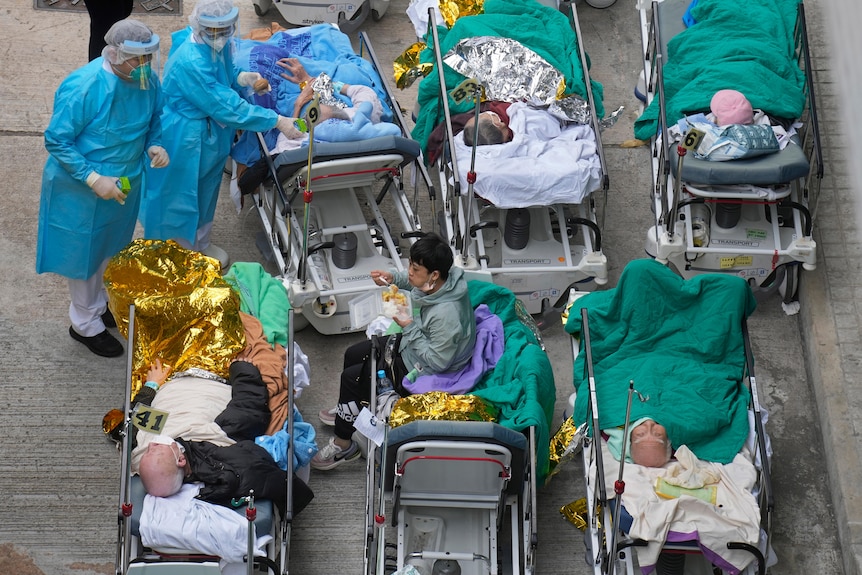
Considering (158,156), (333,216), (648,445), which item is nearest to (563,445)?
(648,445)

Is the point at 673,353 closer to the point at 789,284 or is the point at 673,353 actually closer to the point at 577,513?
the point at 577,513

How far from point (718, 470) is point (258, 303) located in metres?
2.55

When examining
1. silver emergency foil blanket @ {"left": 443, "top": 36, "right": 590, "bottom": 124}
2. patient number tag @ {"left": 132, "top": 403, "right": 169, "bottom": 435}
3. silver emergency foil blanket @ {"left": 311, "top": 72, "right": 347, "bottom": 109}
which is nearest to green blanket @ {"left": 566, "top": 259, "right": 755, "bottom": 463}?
silver emergency foil blanket @ {"left": 443, "top": 36, "right": 590, "bottom": 124}

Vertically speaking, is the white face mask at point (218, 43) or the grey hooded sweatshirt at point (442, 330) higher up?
the white face mask at point (218, 43)

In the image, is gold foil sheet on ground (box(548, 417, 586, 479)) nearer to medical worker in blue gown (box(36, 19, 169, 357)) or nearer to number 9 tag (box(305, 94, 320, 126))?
number 9 tag (box(305, 94, 320, 126))

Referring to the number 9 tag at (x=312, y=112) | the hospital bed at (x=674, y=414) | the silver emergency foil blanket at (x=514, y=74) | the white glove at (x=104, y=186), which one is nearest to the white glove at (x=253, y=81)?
the number 9 tag at (x=312, y=112)

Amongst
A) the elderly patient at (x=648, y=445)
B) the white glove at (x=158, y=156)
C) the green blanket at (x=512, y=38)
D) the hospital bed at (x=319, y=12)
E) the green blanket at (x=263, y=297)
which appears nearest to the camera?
the elderly patient at (x=648, y=445)

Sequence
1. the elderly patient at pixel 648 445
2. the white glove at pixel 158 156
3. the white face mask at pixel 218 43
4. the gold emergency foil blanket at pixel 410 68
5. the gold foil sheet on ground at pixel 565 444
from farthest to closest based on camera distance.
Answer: the gold emergency foil blanket at pixel 410 68
the white face mask at pixel 218 43
the white glove at pixel 158 156
the gold foil sheet on ground at pixel 565 444
the elderly patient at pixel 648 445

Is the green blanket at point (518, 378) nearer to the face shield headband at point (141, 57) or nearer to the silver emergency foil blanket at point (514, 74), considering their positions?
the silver emergency foil blanket at point (514, 74)

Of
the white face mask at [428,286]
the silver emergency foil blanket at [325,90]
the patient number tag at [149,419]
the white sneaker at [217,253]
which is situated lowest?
the white sneaker at [217,253]

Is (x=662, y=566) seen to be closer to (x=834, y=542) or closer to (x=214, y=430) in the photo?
(x=834, y=542)

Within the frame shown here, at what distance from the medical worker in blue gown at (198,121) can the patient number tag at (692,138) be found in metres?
2.23

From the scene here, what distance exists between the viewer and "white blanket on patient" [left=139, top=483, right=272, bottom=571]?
20.6 feet

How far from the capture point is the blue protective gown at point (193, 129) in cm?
771
